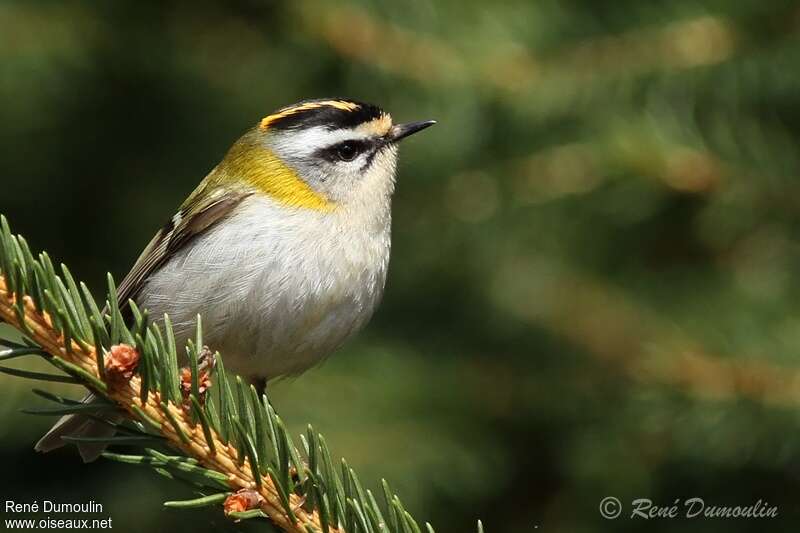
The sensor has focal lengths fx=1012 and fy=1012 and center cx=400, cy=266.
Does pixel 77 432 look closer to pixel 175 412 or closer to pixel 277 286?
pixel 277 286

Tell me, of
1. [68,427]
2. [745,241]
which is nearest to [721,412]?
[745,241]

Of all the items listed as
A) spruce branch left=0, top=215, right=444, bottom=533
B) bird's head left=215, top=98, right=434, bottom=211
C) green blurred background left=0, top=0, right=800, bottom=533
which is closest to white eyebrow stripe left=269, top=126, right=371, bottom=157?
bird's head left=215, top=98, right=434, bottom=211

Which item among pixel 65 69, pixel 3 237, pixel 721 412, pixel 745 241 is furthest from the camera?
pixel 65 69

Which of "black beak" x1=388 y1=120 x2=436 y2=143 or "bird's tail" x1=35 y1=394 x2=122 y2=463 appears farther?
"black beak" x1=388 y1=120 x2=436 y2=143

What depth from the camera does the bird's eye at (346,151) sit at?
2803 millimetres

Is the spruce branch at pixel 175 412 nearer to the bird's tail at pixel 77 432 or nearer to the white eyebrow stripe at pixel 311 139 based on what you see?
the bird's tail at pixel 77 432

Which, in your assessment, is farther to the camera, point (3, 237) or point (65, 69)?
point (65, 69)

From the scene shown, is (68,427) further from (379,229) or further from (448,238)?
(448,238)

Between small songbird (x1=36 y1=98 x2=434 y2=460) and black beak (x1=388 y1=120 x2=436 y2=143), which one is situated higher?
black beak (x1=388 y1=120 x2=436 y2=143)

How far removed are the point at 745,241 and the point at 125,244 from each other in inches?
84.2

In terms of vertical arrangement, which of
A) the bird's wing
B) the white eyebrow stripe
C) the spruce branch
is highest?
the white eyebrow stripe

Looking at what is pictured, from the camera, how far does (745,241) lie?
3133 millimetres

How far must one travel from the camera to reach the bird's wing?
2680mm

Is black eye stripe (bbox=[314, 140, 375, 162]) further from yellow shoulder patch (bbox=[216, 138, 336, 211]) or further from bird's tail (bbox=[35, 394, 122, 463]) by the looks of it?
bird's tail (bbox=[35, 394, 122, 463])
